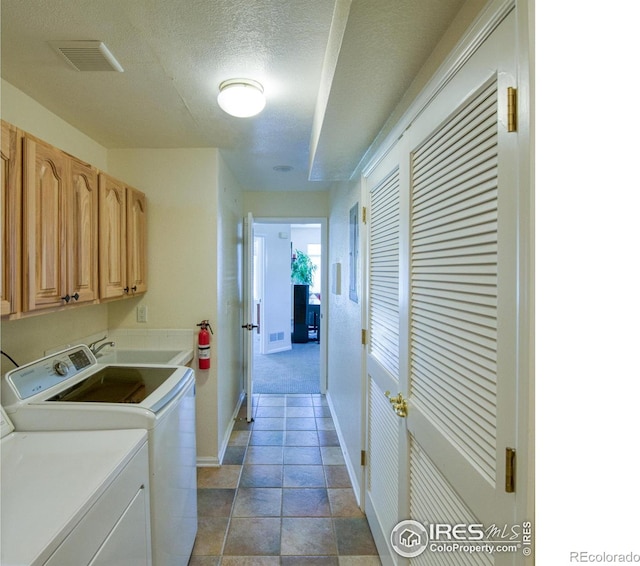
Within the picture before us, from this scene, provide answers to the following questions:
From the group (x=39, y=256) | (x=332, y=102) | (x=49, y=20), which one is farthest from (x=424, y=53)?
(x=39, y=256)

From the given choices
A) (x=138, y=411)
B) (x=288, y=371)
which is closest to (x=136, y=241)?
(x=138, y=411)

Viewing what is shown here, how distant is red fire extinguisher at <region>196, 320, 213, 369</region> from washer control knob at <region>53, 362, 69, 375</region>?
32.8 inches

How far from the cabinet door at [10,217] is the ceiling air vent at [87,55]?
0.43 metres

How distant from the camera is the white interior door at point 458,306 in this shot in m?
0.71

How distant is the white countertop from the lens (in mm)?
767

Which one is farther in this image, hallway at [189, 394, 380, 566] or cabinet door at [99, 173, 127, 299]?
cabinet door at [99, 173, 127, 299]

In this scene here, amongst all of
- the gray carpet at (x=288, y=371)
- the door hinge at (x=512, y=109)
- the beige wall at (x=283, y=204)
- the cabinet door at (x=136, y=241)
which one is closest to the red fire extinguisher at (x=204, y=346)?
the cabinet door at (x=136, y=241)

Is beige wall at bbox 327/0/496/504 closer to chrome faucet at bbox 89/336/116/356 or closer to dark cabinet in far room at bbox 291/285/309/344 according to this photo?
chrome faucet at bbox 89/336/116/356

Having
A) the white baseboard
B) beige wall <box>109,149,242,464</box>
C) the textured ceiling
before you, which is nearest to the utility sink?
A: beige wall <box>109,149,242,464</box>

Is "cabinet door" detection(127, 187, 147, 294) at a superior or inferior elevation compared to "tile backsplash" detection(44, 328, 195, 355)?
superior

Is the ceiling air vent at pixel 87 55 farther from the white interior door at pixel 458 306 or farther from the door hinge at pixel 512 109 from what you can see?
the door hinge at pixel 512 109
